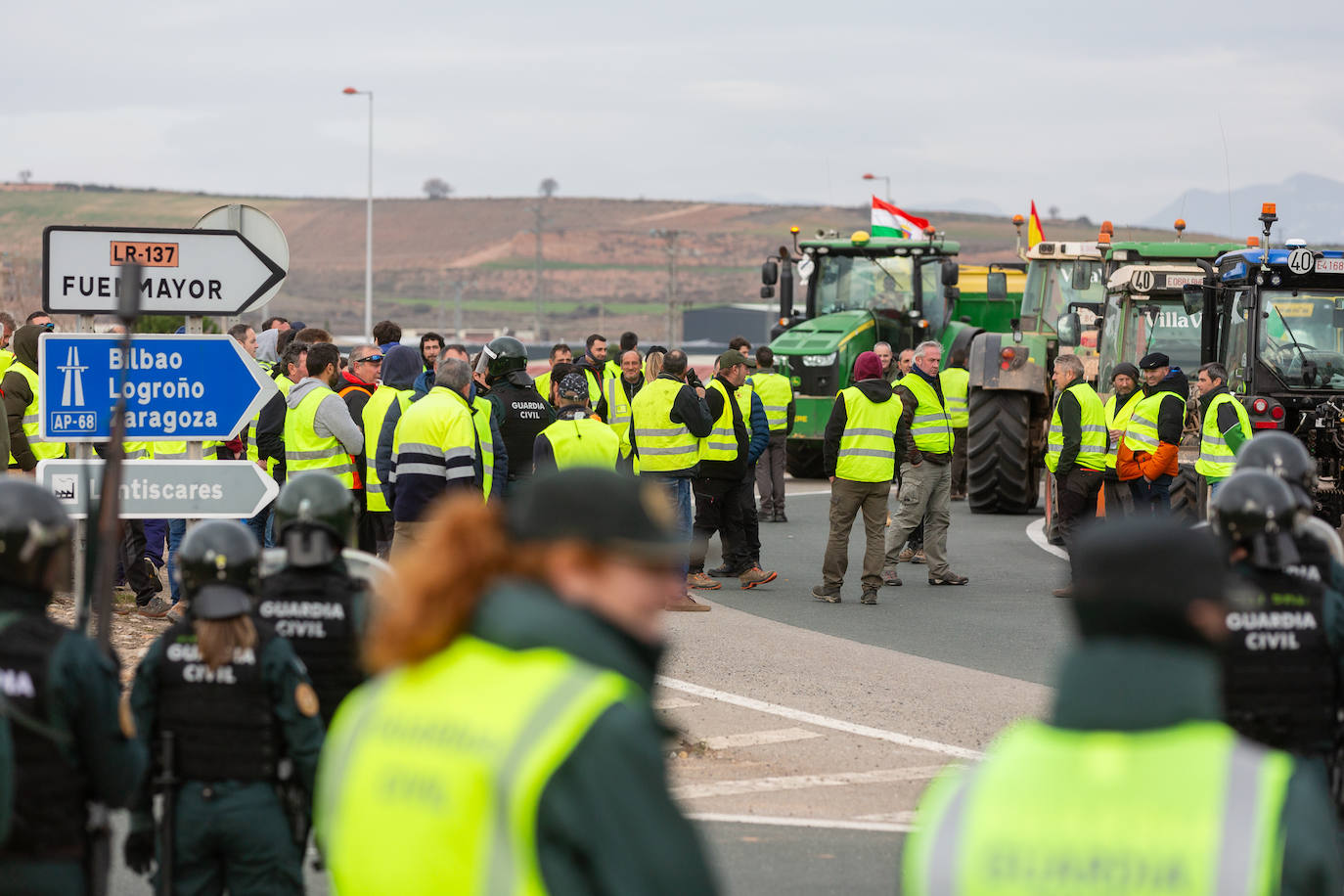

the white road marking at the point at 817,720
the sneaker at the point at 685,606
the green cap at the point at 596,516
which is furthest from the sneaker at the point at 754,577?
the green cap at the point at 596,516

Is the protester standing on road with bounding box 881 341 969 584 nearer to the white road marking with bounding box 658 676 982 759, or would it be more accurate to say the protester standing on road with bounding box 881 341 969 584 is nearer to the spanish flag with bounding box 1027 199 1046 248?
the white road marking with bounding box 658 676 982 759

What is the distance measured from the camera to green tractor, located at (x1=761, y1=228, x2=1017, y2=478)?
23422 millimetres

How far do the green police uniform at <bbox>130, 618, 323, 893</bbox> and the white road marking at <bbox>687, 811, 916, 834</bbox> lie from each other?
9.45 feet

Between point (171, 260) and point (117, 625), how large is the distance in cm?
402

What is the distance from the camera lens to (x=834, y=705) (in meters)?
9.58

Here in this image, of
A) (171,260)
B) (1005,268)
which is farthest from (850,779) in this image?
(1005,268)

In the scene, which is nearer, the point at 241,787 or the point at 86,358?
the point at 241,787

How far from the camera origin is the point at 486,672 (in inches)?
Result: 91.5

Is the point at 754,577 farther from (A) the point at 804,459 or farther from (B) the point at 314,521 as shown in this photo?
(A) the point at 804,459

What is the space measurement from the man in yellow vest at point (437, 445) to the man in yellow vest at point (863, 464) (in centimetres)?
374

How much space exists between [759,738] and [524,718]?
6.69 meters

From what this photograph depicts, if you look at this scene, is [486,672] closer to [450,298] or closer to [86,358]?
[86,358]

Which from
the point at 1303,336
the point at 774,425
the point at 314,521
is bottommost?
the point at 774,425

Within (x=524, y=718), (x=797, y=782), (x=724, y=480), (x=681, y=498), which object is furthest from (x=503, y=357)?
(x=524, y=718)
